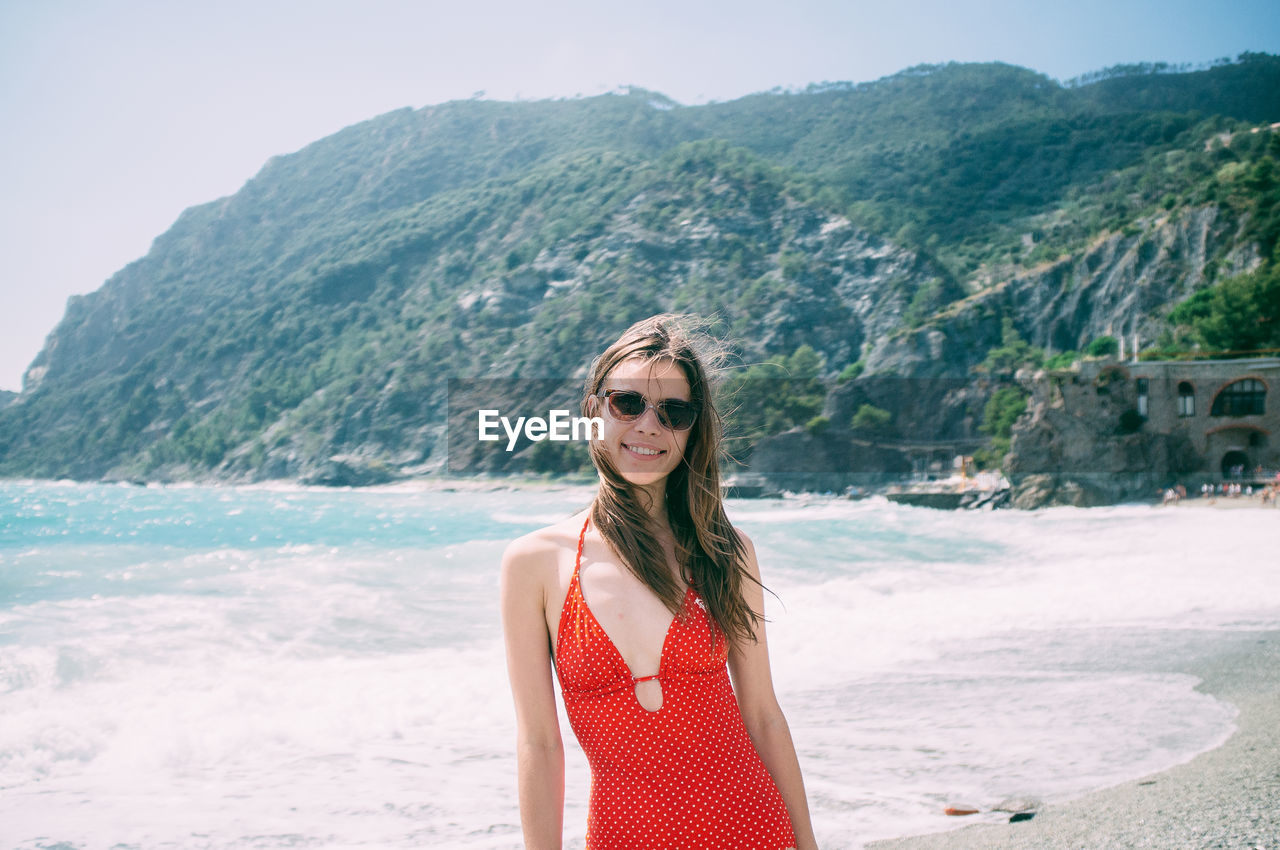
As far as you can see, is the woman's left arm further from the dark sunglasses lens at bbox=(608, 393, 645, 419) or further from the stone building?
the stone building

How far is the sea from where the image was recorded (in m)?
4.19

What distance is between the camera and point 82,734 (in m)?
5.86

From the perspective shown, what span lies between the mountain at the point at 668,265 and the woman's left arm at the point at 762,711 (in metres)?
52.5

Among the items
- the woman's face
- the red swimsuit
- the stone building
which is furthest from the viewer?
the stone building

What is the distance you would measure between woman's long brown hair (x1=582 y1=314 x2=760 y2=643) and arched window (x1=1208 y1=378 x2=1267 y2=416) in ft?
139

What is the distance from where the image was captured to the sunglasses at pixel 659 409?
1.43m

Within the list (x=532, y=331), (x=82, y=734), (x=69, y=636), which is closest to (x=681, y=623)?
(x=82, y=734)

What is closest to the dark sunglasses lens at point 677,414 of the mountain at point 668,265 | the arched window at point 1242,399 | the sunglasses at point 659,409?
the sunglasses at point 659,409

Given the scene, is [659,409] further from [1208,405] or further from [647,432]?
[1208,405]

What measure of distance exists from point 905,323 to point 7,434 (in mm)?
100554

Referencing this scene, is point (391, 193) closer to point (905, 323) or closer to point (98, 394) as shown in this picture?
point (98, 394)

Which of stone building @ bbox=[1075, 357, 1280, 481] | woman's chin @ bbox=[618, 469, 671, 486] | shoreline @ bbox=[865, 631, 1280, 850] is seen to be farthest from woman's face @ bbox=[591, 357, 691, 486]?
stone building @ bbox=[1075, 357, 1280, 481]

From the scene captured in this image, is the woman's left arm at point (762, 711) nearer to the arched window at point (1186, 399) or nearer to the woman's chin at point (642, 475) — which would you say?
the woman's chin at point (642, 475)

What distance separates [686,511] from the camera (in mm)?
1491
